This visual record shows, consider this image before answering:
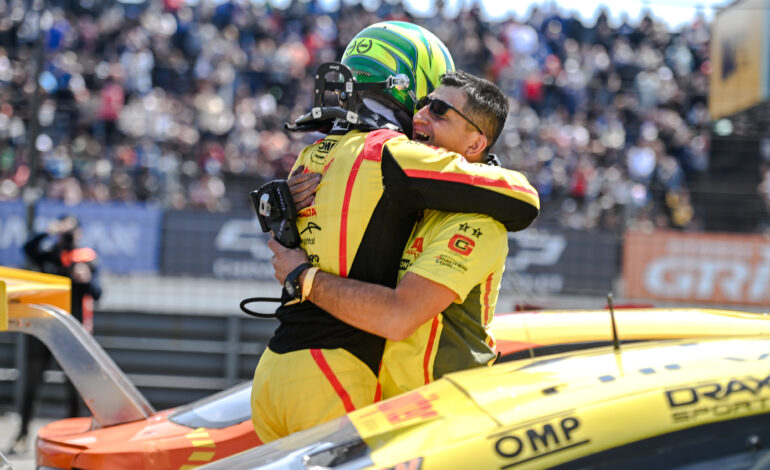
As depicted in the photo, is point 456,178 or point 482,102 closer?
point 456,178

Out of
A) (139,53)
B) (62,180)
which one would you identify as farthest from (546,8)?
(62,180)

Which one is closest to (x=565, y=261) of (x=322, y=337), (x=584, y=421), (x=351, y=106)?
(x=351, y=106)

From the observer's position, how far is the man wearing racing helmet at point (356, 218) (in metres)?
2.25

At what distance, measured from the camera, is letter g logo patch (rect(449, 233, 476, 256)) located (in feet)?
7.32

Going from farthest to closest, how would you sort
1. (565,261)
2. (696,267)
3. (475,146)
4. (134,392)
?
(696,267), (565,261), (134,392), (475,146)

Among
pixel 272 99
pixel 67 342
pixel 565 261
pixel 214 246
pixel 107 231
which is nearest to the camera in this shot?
pixel 67 342

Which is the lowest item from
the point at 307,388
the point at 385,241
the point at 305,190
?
the point at 307,388

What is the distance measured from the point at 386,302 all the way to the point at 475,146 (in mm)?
567

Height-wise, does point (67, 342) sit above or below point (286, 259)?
below

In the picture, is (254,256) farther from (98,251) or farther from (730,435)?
(730,435)

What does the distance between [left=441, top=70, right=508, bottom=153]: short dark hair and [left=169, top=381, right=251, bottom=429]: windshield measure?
149 centimetres

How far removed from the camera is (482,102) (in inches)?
98.3

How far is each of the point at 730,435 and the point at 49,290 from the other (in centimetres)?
249

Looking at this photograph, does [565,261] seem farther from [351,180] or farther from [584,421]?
[584,421]
